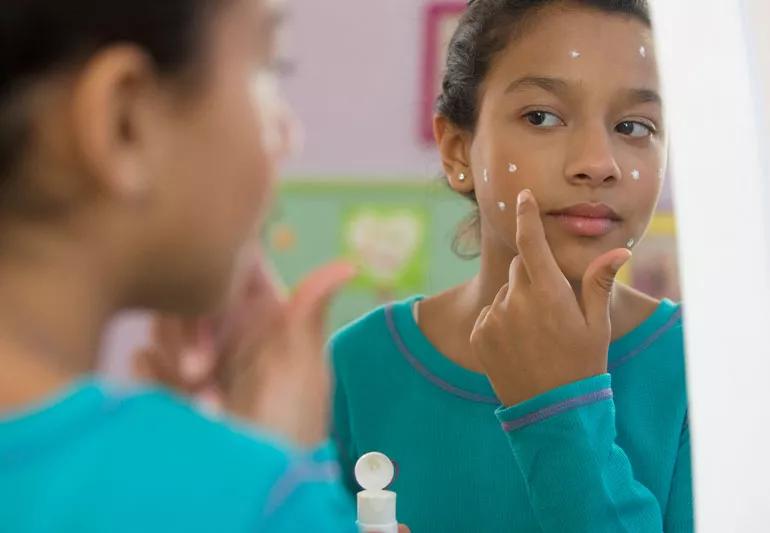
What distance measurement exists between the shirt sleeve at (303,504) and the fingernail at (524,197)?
226 mm

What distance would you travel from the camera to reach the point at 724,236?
1.79 ft

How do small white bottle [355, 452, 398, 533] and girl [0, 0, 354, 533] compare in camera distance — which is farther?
small white bottle [355, 452, 398, 533]

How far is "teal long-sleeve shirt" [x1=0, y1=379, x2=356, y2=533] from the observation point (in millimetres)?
306

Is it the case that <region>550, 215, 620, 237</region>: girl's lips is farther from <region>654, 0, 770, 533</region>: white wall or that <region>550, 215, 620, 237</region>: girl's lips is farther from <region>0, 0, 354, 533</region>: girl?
<region>0, 0, 354, 533</region>: girl

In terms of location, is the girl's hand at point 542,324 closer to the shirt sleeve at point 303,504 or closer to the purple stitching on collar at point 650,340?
the purple stitching on collar at point 650,340

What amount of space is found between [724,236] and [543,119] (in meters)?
0.11

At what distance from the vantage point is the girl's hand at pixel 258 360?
1.23ft

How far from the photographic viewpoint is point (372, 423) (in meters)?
0.54

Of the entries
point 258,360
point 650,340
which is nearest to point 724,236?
point 650,340

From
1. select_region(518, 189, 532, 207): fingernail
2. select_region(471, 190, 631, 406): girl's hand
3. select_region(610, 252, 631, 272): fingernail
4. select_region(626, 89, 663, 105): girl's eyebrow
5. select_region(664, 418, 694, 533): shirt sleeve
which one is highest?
select_region(626, 89, 663, 105): girl's eyebrow

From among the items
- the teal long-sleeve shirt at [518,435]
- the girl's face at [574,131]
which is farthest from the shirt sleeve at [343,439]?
the girl's face at [574,131]

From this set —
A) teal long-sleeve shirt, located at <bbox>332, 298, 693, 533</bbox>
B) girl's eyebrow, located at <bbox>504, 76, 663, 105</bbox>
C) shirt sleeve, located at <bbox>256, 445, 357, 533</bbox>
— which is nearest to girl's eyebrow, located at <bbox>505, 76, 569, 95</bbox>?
girl's eyebrow, located at <bbox>504, 76, 663, 105</bbox>

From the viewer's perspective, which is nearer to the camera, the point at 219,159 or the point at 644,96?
the point at 219,159

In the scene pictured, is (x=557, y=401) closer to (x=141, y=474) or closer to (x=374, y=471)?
(x=374, y=471)
